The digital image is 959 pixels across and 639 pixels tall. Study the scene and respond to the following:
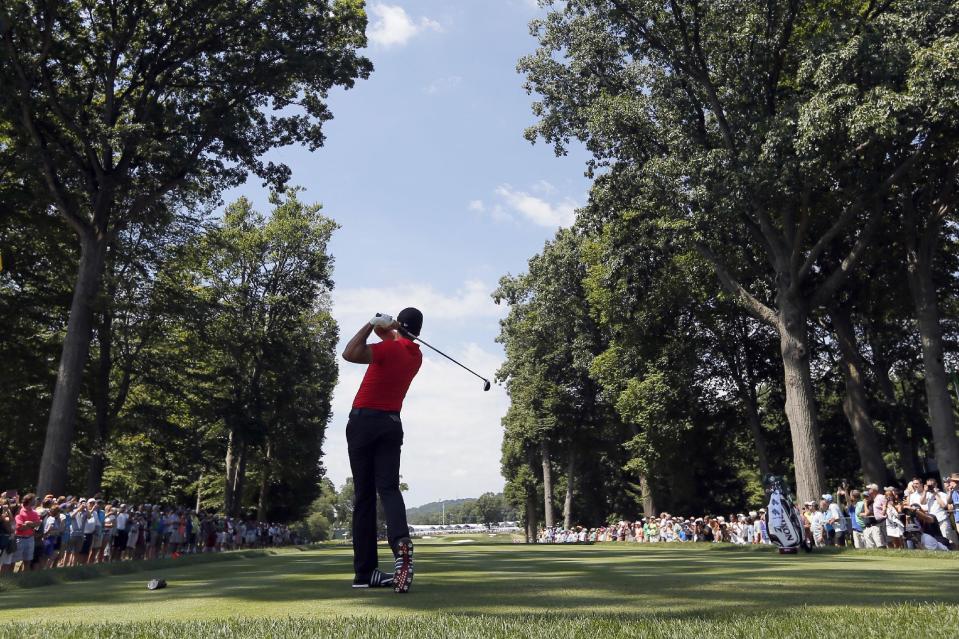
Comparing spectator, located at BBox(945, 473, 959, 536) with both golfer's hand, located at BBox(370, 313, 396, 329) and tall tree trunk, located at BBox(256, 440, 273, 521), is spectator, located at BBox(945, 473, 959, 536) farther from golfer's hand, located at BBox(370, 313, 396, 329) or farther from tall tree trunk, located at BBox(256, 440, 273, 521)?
tall tree trunk, located at BBox(256, 440, 273, 521)

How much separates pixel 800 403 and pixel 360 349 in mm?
17855

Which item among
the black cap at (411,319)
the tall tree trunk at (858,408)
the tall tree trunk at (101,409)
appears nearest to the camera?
the black cap at (411,319)

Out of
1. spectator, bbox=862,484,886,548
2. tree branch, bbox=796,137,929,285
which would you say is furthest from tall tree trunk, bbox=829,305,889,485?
tree branch, bbox=796,137,929,285

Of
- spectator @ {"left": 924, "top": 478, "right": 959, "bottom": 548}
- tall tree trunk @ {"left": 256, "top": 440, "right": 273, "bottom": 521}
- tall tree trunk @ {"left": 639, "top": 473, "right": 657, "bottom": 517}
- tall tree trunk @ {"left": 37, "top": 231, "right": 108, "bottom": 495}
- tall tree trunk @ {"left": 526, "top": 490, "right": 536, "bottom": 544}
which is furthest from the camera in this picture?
tall tree trunk @ {"left": 526, "top": 490, "right": 536, "bottom": 544}

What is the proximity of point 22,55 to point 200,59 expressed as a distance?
459cm

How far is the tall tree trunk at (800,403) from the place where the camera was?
20.6 meters

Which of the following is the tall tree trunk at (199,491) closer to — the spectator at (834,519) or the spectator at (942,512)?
the spectator at (834,519)

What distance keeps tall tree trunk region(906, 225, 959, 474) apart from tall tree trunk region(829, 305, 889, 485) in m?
4.30

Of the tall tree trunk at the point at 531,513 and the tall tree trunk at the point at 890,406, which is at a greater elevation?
the tall tree trunk at the point at 890,406

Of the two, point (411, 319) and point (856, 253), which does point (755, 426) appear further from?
point (411, 319)

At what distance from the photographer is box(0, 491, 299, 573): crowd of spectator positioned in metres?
15.4

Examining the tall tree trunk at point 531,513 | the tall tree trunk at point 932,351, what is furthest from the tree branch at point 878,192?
the tall tree trunk at point 531,513

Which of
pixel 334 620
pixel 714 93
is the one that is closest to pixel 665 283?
pixel 714 93

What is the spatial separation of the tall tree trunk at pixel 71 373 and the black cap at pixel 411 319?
55.2 ft
